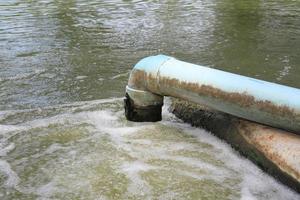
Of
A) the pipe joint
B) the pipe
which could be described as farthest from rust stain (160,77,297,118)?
the pipe joint

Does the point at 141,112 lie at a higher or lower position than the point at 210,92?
lower

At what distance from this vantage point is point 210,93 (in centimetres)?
522

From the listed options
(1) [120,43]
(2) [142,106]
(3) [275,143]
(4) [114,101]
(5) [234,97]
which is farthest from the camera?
(1) [120,43]

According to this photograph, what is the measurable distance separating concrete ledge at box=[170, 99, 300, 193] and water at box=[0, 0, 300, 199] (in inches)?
4.0

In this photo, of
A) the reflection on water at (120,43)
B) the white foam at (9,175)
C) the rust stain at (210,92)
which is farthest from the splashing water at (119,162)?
the reflection on water at (120,43)

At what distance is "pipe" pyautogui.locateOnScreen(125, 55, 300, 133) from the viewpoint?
4.70 m

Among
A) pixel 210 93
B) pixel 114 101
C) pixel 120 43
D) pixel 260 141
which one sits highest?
pixel 210 93

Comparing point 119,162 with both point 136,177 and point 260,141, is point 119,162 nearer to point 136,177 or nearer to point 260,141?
point 136,177

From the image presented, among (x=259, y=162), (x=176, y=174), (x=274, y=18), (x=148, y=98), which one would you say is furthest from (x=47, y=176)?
(x=274, y=18)

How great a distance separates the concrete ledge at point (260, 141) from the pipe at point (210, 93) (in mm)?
127

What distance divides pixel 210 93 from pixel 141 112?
112 centimetres

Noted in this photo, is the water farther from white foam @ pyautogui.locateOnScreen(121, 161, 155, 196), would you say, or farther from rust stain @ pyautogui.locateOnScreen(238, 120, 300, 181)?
rust stain @ pyautogui.locateOnScreen(238, 120, 300, 181)

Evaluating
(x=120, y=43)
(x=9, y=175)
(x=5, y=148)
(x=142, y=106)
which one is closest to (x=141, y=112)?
(x=142, y=106)

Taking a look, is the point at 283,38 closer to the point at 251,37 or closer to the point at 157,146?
the point at 251,37
